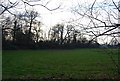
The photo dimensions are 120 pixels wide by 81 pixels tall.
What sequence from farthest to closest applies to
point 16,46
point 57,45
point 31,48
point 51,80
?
1. point 57,45
2. point 31,48
3. point 16,46
4. point 51,80

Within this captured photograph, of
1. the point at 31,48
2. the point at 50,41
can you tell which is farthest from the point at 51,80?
the point at 50,41

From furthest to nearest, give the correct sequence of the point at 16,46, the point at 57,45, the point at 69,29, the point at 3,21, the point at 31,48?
the point at 57,45 < the point at 31,48 < the point at 16,46 < the point at 3,21 < the point at 69,29

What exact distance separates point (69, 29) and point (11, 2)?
6.17 feet

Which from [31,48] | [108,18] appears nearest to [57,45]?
[31,48]

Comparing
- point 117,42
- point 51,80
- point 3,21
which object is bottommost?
point 51,80

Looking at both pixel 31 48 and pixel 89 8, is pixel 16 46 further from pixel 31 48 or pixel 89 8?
pixel 89 8

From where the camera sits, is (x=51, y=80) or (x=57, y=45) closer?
(x=51, y=80)

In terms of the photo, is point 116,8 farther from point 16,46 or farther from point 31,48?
point 31,48

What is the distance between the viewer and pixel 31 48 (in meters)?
51.7

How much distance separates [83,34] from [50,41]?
178 feet

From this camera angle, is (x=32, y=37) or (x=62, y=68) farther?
(x=32, y=37)

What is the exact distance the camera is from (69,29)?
7.38 meters

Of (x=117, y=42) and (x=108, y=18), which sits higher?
(x=108, y=18)

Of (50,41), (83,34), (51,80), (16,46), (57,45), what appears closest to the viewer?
(83,34)
